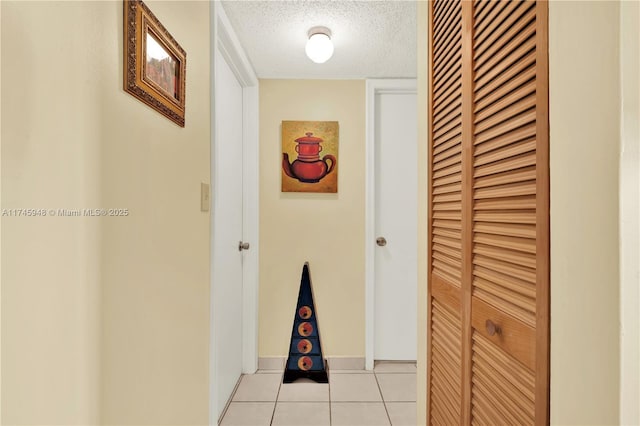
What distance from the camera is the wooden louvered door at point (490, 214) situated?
2.14 ft

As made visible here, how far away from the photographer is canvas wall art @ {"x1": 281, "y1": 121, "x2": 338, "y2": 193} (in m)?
2.58

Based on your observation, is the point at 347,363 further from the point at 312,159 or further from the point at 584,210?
the point at 584,210

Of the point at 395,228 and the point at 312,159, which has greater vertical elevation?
the point at 312,159

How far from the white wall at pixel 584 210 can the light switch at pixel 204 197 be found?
1182 mm

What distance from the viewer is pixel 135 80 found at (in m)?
0.90

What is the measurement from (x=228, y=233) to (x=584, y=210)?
188 cm

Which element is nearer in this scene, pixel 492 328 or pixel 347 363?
pixel 492 328

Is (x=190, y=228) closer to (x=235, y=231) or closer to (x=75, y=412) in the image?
(x=75, y=412)

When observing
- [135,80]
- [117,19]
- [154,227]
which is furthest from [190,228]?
[117,19]

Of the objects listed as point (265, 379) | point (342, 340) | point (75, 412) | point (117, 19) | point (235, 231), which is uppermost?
point (117, 19)

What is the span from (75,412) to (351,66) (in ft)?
7.46

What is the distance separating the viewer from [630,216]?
43 cm

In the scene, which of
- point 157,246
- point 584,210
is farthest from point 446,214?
point 157,246

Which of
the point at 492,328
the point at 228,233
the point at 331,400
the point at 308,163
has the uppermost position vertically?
the point at 308,163
